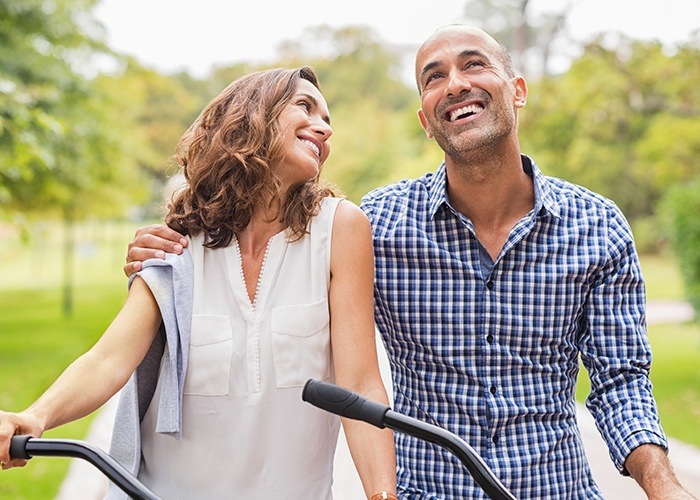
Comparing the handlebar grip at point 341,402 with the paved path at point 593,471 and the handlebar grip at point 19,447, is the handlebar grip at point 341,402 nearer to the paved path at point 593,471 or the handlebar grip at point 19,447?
Result: the handlebar grip at point 19,447

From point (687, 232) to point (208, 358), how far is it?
910 centimetres

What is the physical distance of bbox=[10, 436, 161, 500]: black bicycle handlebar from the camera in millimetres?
1805

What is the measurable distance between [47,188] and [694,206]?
889 cm

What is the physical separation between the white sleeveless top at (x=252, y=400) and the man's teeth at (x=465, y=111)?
31.5 inches

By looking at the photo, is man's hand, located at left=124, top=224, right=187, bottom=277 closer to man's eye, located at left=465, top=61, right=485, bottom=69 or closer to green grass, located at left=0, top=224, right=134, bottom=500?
man's eye, located at left=465, top=61, right=485, bottom=69

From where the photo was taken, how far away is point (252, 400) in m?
2.48

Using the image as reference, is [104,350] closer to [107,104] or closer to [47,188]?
[47,188]

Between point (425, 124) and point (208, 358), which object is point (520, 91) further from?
point (208, 358)

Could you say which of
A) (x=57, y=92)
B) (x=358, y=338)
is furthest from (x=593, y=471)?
(x=57, y=92)

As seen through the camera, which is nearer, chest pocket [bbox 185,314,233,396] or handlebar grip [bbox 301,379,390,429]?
handlebar grip [bbox 301,379,390,429]

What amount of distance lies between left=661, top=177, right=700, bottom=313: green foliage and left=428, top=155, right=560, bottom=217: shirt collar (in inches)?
310

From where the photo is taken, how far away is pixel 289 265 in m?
2.59

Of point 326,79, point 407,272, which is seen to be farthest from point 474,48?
point 326,79

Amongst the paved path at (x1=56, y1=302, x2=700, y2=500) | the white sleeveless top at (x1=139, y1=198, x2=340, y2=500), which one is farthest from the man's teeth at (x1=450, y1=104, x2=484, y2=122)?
the paved path at (x1=56, y1=302, x2=700, y2=500)
